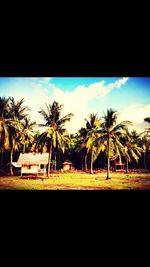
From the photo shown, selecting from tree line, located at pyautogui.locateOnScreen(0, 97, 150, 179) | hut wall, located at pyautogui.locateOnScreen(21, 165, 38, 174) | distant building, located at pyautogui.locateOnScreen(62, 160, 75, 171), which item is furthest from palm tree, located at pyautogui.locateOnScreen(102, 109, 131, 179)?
hut wall, located at pyautogui.locateOnScreen(21, 165, 38, 174)

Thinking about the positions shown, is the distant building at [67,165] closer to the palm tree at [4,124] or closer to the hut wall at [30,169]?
the hut wall at [30,169]

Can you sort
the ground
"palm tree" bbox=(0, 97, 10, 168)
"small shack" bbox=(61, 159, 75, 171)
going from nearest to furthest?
the ground
"palm tree" bbox=(0, 97, 10, 168)
"small shack" bbox=(61, 159, 75, 171)

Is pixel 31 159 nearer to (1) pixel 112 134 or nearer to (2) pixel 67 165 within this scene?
(2) pixel 67 165

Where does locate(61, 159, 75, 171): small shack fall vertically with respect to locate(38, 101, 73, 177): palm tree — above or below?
below

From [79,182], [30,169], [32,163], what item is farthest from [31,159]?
[79,182]

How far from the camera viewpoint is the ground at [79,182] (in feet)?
16.5

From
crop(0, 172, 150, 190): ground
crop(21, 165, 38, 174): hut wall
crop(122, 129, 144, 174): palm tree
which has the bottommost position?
crop(0, 172, 150, 190): ground

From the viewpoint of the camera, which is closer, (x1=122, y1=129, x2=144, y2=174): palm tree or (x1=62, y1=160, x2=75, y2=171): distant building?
(x1=62, y1=160, x2=75, y2=171): distant building

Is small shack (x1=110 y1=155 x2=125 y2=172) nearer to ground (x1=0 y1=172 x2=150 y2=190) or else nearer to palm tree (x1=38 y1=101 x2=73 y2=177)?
ground (x1=0 y1=172 x2=150 y2=190)

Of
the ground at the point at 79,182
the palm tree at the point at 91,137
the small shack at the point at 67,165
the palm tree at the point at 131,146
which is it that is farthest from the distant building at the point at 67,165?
the palm tree at the point at 131,146

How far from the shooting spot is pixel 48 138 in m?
6.16

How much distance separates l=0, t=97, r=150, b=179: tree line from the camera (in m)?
5.92

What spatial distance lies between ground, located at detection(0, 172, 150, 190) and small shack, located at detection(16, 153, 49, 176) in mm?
239
